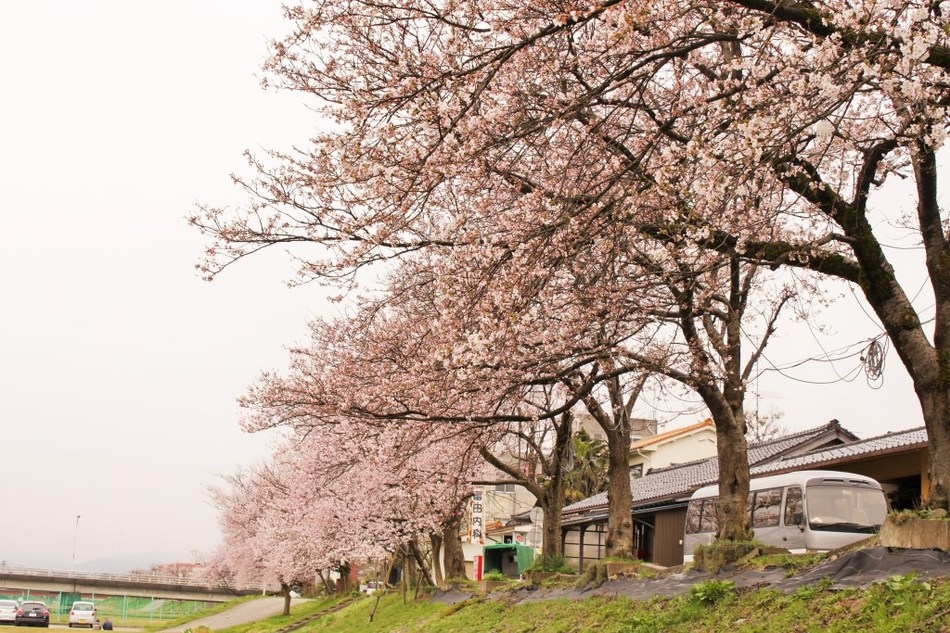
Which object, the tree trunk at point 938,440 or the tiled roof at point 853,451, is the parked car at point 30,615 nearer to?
the tiled roof at point 853,451

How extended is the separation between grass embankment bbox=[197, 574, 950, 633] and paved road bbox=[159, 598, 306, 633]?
114 ft

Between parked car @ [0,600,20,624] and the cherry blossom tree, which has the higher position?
the cherry blossom tree

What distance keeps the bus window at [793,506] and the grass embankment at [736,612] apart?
225 inches

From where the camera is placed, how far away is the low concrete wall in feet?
28.2

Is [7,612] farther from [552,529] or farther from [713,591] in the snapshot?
[713,591]

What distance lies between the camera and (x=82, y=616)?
44.9m

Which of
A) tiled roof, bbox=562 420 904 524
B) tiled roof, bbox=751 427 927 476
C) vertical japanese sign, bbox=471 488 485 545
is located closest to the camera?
tiled roof, bbox=751 427 927 476

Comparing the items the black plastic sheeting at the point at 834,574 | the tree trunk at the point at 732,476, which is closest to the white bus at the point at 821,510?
the tree trunk at the point at 732,476

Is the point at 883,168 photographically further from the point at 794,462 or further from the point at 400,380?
the point at 794,462

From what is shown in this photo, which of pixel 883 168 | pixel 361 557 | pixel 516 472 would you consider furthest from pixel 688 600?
pixel 361 557

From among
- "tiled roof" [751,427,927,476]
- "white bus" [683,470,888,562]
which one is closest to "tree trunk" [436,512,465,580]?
"tiled roof" [751,427,927,476]

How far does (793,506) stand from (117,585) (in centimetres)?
6812

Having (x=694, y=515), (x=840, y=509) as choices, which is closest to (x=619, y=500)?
(x=840, y=509)

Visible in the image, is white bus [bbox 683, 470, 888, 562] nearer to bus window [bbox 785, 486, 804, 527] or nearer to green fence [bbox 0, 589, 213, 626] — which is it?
bus window [bbox 785, 486, 804, 527]
